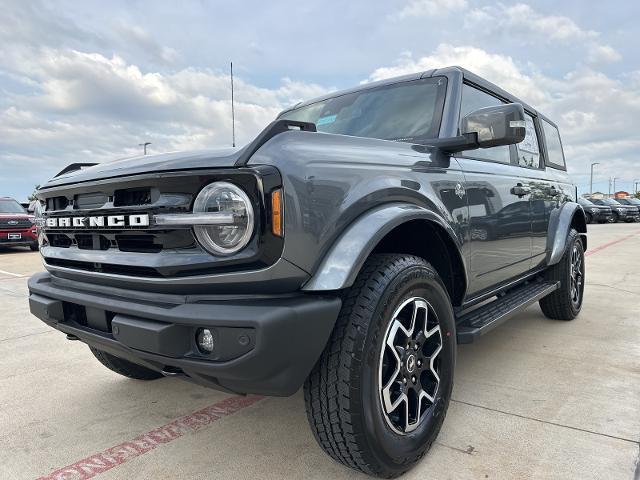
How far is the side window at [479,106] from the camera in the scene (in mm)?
2842

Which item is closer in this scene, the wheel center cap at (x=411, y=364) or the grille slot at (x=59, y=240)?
the wheel center cap at (x=411, y=364)

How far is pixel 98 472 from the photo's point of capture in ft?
6.71

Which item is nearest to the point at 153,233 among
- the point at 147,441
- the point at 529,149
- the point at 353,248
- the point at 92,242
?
the point at 92,242

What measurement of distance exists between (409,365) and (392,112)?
1.49m

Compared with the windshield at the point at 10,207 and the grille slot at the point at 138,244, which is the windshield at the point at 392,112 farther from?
the windshield at the point at 10,207

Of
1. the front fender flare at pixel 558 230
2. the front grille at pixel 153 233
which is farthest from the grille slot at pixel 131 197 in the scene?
the front fender flare at pixel 558 230

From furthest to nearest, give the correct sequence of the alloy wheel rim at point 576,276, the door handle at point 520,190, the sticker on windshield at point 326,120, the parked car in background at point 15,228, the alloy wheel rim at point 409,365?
the parked car in background at point 15,228 < the alloy wheel rim at point 576,276 < the door handle at point 520,190 < the sticker on windshield at point 326,120 < the alloy wheel rim at point 409,365

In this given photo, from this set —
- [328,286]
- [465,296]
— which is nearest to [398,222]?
[328,286]

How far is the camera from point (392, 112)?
281 cm

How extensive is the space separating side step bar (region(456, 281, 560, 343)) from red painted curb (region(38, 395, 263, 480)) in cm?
123

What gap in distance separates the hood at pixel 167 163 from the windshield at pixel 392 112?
123 cm

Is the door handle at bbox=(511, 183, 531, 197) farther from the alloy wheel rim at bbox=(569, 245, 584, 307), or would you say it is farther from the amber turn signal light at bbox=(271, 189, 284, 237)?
the amber turn signal light at bbox=(271, 189, 284, 237)

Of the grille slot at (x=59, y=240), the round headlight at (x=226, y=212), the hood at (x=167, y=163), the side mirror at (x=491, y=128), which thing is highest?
the side mirror at (x=491, y=128)

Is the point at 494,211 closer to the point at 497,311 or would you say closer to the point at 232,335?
the point at 497,311
